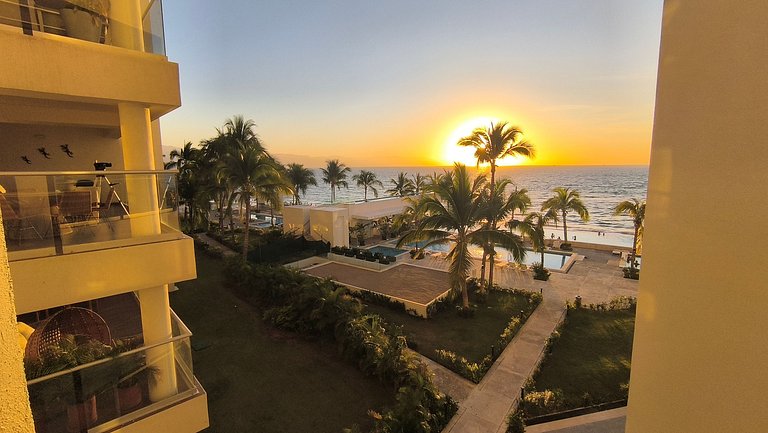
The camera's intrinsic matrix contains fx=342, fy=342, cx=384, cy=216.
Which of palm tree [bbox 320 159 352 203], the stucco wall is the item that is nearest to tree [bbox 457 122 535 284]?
the stucco wall

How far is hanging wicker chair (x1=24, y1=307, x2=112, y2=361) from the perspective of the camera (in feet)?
15.3

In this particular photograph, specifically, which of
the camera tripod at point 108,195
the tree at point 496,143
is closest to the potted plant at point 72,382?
the camera tripod at point 108,195

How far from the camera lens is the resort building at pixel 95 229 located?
4164mm

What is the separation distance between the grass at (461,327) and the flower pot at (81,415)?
28.9 ft

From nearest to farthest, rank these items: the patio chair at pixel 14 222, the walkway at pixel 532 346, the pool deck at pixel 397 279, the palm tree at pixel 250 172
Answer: the patio chair at pixel 14 222 < the walkway at pixel 532 346 < the pool deck at pixel 397 279 < the palm tree at pixel 250 172

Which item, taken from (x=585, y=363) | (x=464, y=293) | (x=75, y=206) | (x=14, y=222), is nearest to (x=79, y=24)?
(x=75, y=206)

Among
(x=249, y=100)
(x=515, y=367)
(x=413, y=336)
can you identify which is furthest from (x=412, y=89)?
(x=515, y=367)

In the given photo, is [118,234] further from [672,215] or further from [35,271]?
[672,215]

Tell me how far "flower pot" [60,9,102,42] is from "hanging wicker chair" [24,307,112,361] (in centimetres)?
414

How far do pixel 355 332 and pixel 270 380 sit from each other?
8.98 ft

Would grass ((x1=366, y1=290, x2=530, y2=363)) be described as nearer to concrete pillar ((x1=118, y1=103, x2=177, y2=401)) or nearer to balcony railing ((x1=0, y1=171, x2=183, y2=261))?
concrete pillar ((x1=118, y1=103, x2=177, y2=401))

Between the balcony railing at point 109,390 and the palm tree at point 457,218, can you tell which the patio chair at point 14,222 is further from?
the palm tree at point 457,218

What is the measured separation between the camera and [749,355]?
1908 mm

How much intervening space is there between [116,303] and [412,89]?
804 inches
